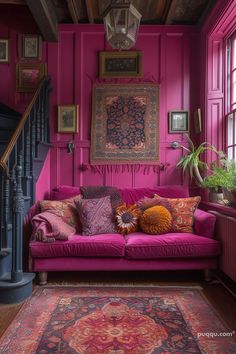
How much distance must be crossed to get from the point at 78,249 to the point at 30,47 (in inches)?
108

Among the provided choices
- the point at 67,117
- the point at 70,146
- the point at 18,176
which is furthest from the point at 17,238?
the point at 67,117

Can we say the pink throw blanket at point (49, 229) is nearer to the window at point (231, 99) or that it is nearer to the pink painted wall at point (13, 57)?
the pink painted wall at point (13, 57)

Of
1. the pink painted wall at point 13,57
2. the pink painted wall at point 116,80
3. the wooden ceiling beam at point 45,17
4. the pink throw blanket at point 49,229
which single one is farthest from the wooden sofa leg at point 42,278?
the wooden ceiling beam at point 45,17

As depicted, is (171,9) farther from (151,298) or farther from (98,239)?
(151,298)

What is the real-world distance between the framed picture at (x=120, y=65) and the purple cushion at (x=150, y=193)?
154cm

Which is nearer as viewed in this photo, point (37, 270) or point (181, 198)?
point (37, 270)

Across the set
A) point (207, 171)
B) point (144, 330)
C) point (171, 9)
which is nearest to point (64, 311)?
point (144, 330)

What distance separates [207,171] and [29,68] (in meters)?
2.69

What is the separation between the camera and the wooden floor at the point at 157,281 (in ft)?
7.22

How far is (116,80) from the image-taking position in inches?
148

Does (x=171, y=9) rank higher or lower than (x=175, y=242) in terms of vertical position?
higher

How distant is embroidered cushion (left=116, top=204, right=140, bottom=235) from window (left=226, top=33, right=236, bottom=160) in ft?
4.38

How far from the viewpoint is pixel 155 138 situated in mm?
3711

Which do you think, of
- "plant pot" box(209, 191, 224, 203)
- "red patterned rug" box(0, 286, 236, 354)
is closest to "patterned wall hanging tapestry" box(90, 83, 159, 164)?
"plant pot" box(209, 191, 224, 203)
